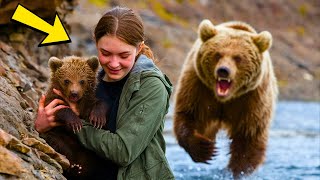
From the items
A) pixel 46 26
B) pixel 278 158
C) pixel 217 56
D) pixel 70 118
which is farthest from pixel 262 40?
pixel 70 118

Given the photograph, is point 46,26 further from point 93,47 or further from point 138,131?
point 93,47

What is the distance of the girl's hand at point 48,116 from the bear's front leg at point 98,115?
15 centimetres

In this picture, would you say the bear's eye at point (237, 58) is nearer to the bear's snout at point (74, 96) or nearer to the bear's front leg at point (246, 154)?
the bear's front leg at point (246, 154)

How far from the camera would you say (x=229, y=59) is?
6.30m

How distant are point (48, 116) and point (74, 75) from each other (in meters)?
0.30

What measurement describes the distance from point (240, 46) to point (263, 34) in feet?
0.83

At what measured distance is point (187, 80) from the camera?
6707 millimetres

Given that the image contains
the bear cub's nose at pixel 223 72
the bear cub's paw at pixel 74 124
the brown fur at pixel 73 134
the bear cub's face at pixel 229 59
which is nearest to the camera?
the bear cub's paw at pixel 74 124

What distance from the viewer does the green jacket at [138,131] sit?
3.27 meters

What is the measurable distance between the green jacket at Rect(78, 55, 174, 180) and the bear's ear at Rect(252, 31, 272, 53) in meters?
3.05

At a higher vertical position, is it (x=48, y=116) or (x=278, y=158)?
(x=48, y=116)

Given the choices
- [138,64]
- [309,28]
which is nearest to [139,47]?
[138,64]

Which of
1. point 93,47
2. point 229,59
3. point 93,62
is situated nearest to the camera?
point 93,62

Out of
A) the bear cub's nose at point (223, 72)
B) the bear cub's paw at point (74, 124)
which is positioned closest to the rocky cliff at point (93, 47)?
the bear cub's paw at point (74, 124)
